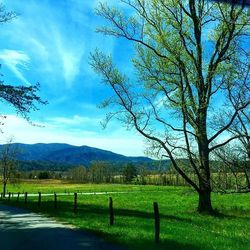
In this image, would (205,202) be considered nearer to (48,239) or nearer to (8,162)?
(48,239)

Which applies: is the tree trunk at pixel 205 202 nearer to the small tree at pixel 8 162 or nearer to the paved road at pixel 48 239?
the paved road at pixel 48 239

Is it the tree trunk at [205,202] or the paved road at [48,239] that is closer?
the paved road at [48,239]

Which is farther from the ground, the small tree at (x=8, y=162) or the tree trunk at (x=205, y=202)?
the small tree at (x=8, y=162)

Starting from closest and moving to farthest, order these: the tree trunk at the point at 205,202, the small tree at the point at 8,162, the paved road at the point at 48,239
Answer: the paved road at the point at 48,239, the tree trunk at the point at 205,202, the small tree at the point at 8,162

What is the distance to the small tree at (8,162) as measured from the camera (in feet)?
279

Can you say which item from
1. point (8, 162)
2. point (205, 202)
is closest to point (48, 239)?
point (205, 202)

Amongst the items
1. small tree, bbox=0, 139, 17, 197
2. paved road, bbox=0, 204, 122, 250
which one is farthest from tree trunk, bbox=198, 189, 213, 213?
small tree, bbox=0, 139, 17, 197

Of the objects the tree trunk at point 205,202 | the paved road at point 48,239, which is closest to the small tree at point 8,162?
the tree trunk at point 205,202

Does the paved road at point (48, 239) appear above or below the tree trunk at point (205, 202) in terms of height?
below

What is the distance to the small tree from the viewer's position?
85.0 m

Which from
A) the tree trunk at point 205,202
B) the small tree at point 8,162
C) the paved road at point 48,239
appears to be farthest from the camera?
the small tree at point 8,162

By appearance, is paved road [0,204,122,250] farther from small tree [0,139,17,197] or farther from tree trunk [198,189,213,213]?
small tree [0,139,17,197]

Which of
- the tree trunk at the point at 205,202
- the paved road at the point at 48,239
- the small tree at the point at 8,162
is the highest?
the small tree at the point at 8,162

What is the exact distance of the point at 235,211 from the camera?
30.8 metres
